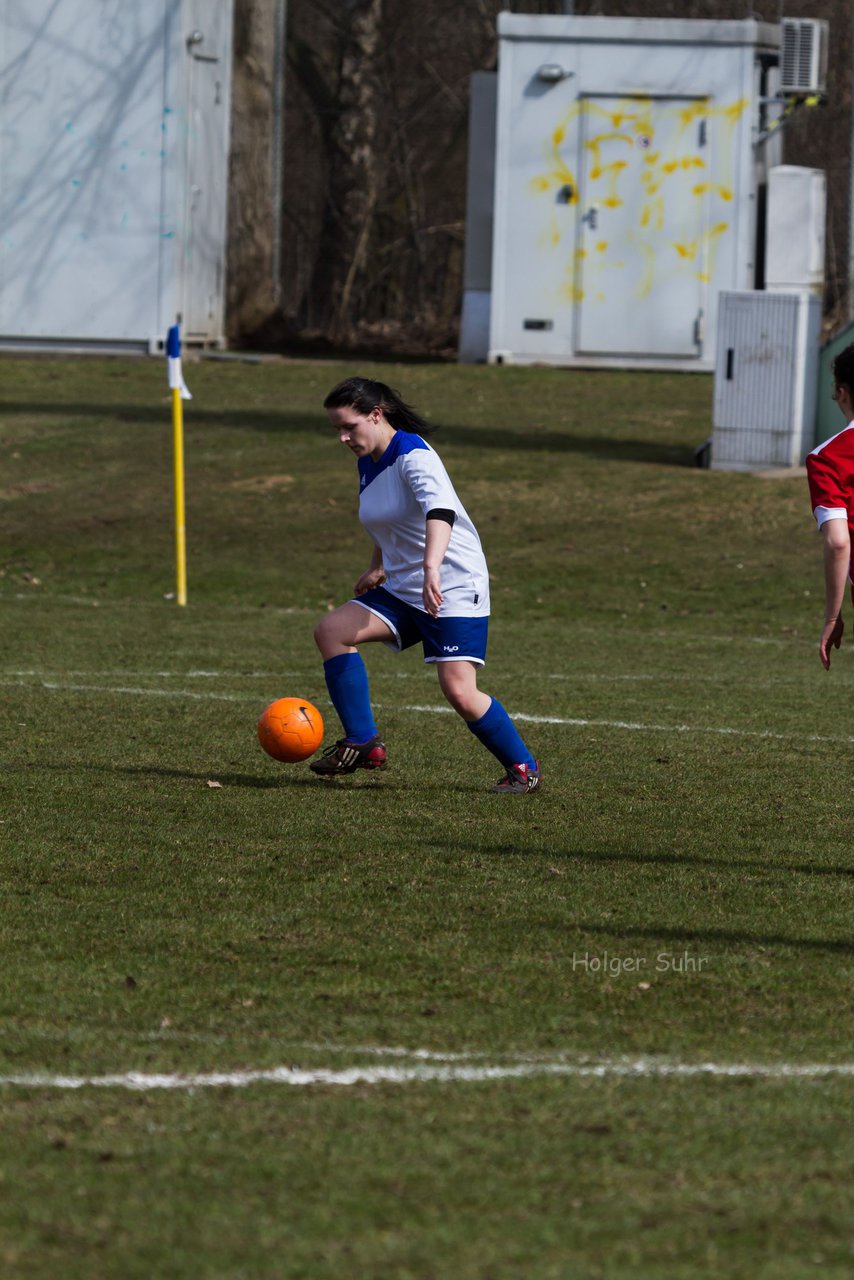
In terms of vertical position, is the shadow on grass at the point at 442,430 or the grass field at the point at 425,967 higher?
the shadow on grass at the point at 442,430

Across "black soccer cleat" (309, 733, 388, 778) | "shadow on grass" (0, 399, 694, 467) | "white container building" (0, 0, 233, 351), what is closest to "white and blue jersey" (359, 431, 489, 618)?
"black soccer cleat" (309, 733, 388, 778)

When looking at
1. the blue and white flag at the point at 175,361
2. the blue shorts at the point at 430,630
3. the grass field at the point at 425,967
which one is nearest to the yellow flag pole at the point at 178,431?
the blue and white flag at the point at 175,361

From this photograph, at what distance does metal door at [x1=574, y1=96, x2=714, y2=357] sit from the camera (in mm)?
26672

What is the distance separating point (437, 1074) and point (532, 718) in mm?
5868

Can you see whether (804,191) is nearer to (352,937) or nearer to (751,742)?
(751,742)

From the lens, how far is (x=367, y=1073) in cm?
450

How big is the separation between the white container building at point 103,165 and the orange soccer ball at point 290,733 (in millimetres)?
20037

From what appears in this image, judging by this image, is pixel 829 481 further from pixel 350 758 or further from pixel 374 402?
pixel 350 758

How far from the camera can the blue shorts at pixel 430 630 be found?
7.99 m

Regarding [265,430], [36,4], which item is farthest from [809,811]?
[36,4]

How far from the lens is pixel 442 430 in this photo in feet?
71.5

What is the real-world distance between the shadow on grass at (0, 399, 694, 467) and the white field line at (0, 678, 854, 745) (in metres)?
10.3

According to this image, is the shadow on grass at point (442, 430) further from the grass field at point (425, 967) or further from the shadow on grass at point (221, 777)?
the shadow on grass at point (221, 777)

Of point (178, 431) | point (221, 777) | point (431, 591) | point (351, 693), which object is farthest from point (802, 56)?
point (431, 591)
